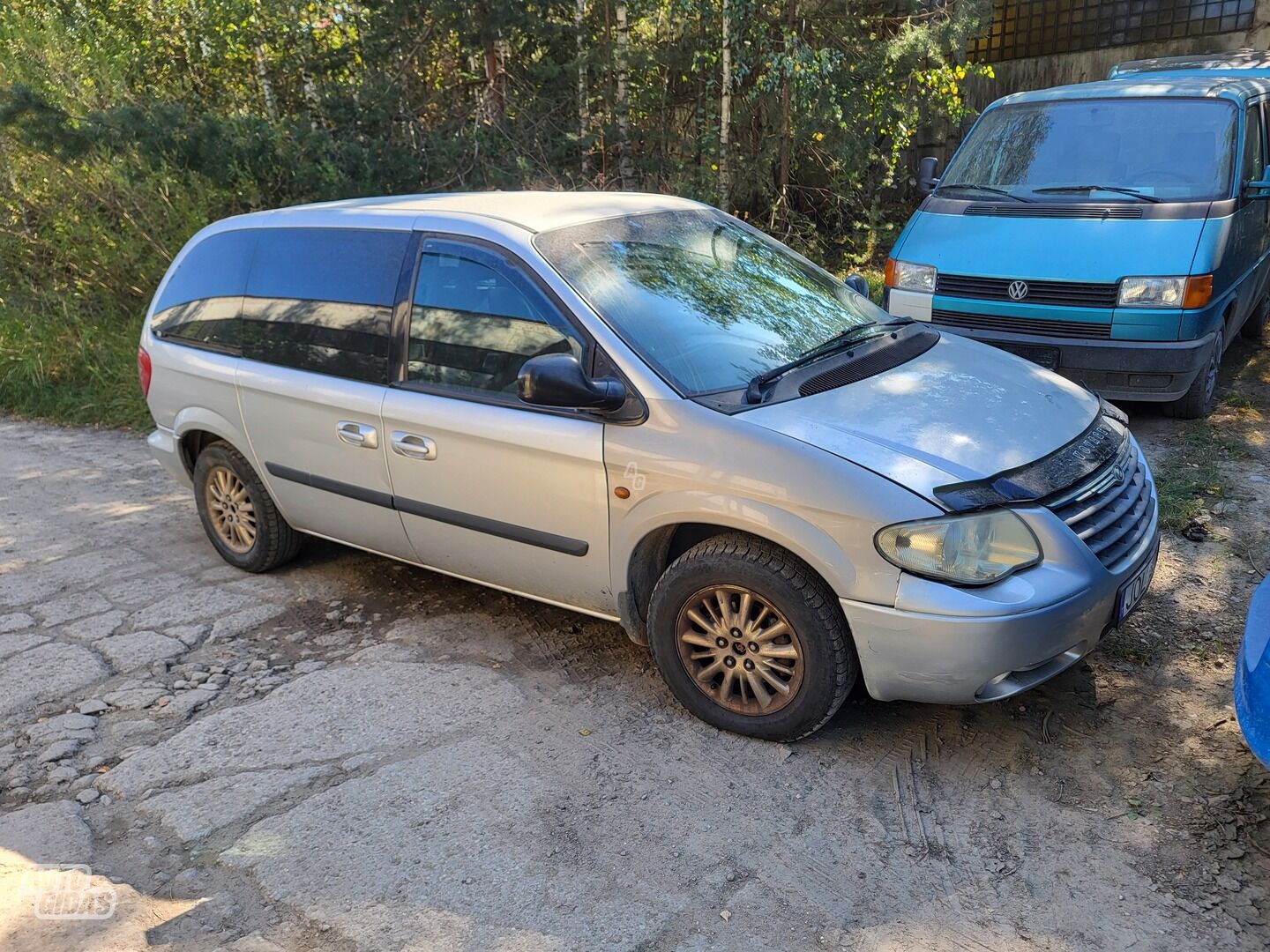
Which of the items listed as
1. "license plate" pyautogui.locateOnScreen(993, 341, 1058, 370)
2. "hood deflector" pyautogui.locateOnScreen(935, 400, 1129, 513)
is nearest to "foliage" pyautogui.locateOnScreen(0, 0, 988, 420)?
"license plate" pyautogui.locateOnScreen(993, 341, 1058, 370)

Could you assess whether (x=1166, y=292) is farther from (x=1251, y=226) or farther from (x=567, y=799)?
(x=567, y=799)

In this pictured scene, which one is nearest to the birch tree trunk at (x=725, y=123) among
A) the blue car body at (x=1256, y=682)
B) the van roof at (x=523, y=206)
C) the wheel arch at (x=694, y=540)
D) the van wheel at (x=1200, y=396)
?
the van wheel at (x=1200, y=396)

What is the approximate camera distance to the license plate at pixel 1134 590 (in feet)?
11.1

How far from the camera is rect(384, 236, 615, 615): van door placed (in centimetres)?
377

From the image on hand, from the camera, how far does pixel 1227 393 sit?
691 cm

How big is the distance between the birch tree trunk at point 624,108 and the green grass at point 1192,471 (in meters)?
6.10

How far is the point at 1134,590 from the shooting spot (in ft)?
11.4

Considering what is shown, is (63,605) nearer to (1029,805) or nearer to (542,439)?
(542,439)

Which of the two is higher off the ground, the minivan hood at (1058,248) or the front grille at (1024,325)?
the minivan hood at (1058,248)

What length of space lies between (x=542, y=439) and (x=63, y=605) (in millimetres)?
2755

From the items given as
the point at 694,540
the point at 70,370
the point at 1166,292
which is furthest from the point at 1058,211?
the point at 70,370

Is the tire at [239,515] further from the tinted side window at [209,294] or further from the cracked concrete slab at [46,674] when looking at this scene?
the cracked concrete slab at [46,674]

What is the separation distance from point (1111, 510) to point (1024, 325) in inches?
116

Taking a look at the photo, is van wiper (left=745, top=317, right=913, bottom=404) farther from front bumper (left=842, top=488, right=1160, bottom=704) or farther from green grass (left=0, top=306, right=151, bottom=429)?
green grass (left=0, top=306, right=151, bottom=429)
